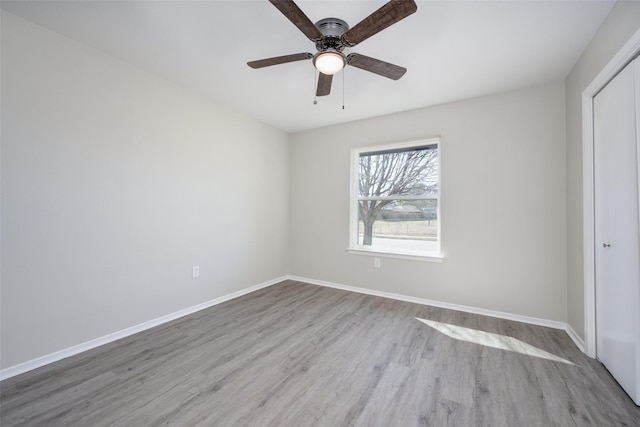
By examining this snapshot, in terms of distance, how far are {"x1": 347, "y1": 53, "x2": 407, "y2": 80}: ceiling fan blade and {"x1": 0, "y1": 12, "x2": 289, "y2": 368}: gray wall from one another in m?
2.07

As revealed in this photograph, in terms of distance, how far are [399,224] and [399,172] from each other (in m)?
0.74

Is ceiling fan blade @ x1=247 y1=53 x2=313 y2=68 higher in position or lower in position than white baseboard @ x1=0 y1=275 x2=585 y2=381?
higher

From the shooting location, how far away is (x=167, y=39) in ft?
6.87

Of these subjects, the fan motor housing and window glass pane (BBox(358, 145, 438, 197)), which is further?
window glass pane (BBox(358, 145, 438, 197))

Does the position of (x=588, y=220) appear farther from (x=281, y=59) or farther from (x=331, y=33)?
(x=281, y=59)

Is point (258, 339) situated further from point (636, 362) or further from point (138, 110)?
point (636, 362)

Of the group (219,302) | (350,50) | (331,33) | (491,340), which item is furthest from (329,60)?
(219,302)

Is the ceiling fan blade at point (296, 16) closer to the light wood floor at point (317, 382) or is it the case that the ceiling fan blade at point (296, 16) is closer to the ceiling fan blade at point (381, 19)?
the ceiling fan blade at point (381, 19)

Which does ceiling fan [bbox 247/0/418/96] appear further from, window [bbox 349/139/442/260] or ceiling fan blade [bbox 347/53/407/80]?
window [bbox 349/139/442/260]

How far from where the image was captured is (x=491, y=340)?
238 cm

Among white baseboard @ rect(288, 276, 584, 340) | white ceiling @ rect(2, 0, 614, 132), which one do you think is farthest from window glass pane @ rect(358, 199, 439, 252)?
white ceiling @ rect(2, 0, 614, 132)

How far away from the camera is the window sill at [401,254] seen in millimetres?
3244

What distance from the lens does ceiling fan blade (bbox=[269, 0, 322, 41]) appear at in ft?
4.45

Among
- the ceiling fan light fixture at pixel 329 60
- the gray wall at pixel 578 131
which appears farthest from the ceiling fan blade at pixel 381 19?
the gray wall at pixel 578 131
